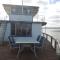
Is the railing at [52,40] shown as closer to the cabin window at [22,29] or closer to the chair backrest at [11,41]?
the cabin window at [22,29]

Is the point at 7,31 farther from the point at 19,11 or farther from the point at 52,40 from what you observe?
the point at 52,40

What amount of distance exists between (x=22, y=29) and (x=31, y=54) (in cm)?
30

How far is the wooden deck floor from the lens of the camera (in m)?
1.55

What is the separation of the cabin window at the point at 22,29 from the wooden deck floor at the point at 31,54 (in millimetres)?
182

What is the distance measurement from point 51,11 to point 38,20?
213mm

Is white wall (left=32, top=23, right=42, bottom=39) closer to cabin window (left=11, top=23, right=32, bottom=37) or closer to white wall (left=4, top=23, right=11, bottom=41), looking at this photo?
cabin window (left=11, top=23, right=32, bottom=37)

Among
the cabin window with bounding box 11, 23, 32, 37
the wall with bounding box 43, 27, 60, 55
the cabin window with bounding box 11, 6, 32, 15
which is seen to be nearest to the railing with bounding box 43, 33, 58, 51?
the wall with bounding box 43, 27, 60, 55

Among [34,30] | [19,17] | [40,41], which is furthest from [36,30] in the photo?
[19,17]

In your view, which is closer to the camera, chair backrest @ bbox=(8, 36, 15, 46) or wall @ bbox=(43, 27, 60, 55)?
chair backrest @ bbox=(8, 36, 15, 46)

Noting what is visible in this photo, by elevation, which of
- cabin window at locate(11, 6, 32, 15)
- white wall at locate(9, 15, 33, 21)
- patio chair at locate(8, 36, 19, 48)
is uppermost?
cabin window at locate(11, 6, 32, 15)

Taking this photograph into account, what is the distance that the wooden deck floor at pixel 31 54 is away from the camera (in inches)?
61.1

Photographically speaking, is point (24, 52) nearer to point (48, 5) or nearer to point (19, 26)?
point (19, 26)

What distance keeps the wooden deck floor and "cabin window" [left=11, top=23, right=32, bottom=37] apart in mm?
182

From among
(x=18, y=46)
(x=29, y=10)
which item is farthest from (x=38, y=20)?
(x=18, y=46)
